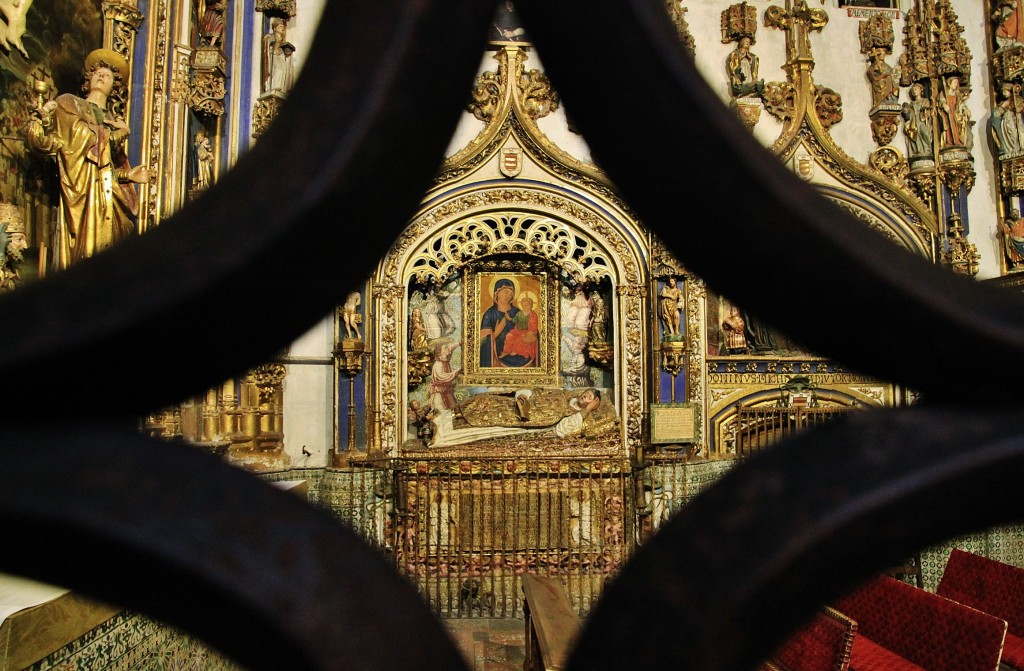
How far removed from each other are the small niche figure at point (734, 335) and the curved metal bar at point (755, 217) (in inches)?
335

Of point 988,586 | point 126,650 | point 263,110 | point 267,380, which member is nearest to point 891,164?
point 988,586

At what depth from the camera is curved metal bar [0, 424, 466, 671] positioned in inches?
15.7

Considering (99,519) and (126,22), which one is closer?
(99,519)

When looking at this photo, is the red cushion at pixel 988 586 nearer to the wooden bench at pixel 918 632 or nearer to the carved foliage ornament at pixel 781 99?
the wooden bench at pixel 918 632

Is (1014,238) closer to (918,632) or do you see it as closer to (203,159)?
(918,632)

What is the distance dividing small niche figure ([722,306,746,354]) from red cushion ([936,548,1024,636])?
363 cm

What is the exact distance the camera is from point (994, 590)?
4727 mm

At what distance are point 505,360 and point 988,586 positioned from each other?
207 inches

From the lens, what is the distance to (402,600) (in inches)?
16.5

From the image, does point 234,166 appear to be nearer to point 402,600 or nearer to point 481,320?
point 402,600

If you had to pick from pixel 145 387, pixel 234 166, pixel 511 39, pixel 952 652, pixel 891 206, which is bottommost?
pixel 952 652

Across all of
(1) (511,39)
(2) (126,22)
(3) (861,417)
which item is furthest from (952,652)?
(1) (511,39)

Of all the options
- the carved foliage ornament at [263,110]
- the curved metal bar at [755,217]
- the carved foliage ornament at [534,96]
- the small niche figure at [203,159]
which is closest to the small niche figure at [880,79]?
the carved foliage ornament at [534,96]

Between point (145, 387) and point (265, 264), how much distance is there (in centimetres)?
12
